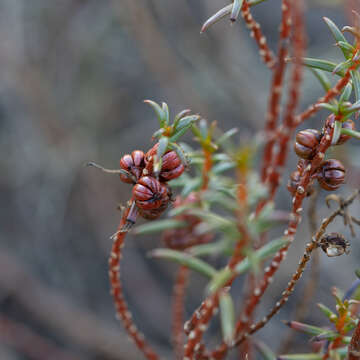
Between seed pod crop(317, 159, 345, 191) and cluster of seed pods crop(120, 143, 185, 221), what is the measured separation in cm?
27

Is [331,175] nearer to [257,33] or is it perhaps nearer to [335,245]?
[335,245]

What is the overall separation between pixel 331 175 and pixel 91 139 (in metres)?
2.59

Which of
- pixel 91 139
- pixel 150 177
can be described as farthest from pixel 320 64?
pixel 91 139

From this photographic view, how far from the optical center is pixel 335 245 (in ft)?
3.01

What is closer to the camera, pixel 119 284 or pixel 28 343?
pixel 119 284

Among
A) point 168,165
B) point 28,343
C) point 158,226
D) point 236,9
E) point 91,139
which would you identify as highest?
point 91,139

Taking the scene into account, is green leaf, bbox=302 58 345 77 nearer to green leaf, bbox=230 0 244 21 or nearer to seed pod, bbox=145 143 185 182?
green leaf, bbox=230 0 244 21

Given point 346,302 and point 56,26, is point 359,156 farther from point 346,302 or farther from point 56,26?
point 56,26

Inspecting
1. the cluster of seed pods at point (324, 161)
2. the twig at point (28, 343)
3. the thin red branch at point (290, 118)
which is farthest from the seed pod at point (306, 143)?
the twig at point (28, 343)

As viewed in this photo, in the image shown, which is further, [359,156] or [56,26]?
[56,26]

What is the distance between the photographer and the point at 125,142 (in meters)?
3.32

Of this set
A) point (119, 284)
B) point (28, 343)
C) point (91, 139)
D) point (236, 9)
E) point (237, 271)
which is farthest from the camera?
point (91, 139)

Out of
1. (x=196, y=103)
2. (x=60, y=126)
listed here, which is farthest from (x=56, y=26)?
(x=196, y=103)

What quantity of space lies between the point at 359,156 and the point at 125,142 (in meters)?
1.71
